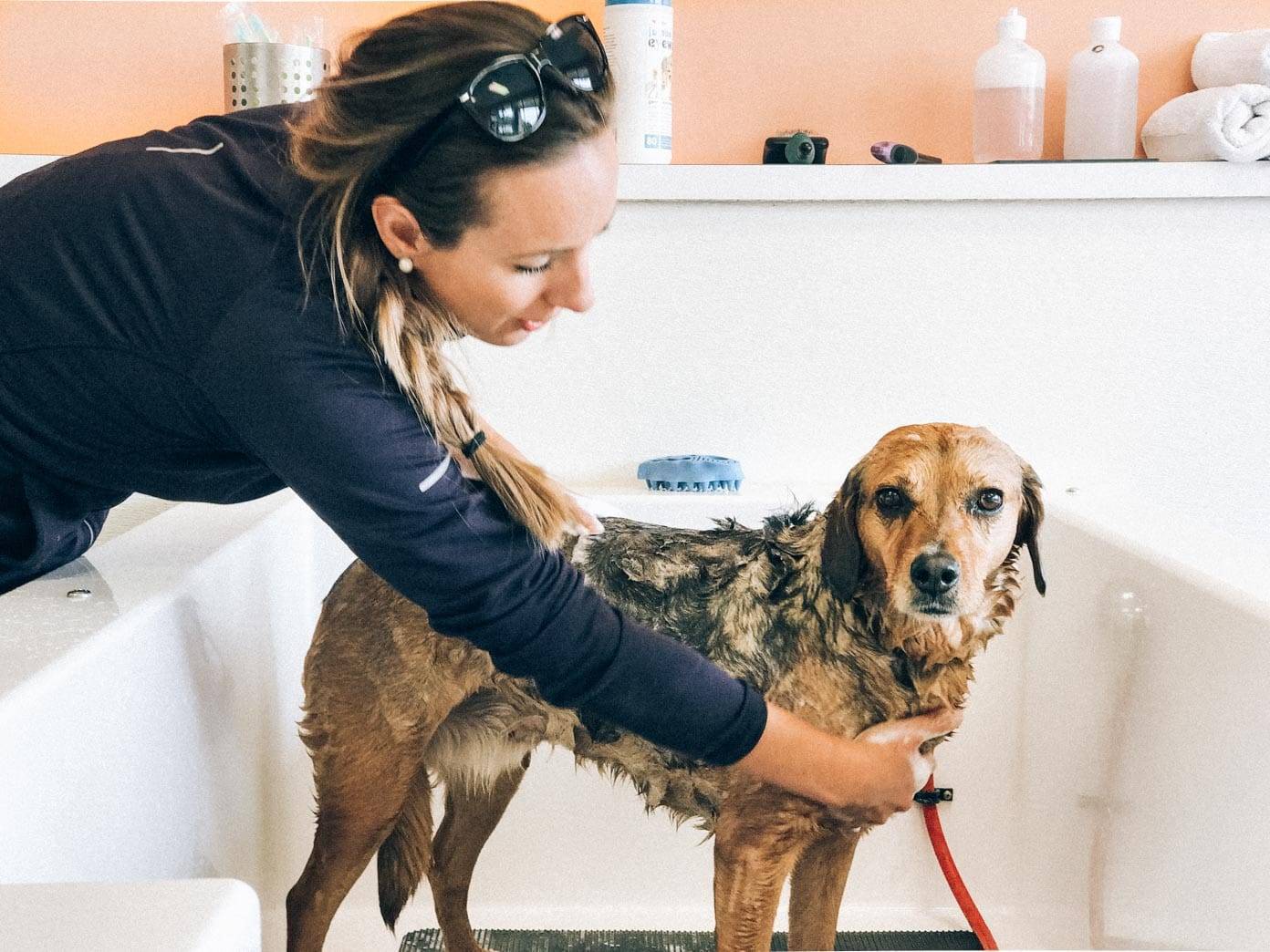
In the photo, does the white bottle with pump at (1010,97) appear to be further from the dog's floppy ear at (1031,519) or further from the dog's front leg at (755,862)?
the dog's front leg at (755,862)

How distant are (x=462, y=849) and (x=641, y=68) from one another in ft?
3.37

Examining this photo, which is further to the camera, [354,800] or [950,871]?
[950,871]

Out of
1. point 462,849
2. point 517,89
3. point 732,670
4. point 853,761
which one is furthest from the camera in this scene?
point 462,849

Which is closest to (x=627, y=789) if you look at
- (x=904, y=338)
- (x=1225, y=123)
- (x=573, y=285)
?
(x=573, y=285)

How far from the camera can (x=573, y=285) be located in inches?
36.2

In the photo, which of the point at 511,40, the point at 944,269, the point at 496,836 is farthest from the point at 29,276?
the point at 944,269

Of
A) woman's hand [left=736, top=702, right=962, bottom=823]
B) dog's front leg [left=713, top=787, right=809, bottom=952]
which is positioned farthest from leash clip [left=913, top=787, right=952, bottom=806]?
dog's front leg [left=713, top=787, right=809, bottom=952]

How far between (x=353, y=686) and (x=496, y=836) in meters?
0.33

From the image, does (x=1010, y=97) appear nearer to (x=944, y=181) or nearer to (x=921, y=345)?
(x=944, y=181)

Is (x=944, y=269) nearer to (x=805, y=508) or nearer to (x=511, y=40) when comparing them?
(x=805, y=508)

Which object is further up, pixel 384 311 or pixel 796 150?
pixel 796 150

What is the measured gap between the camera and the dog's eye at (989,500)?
1106 mm

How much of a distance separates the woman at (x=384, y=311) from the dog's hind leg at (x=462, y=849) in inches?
17.0

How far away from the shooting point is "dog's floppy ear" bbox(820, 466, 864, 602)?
112 cm
